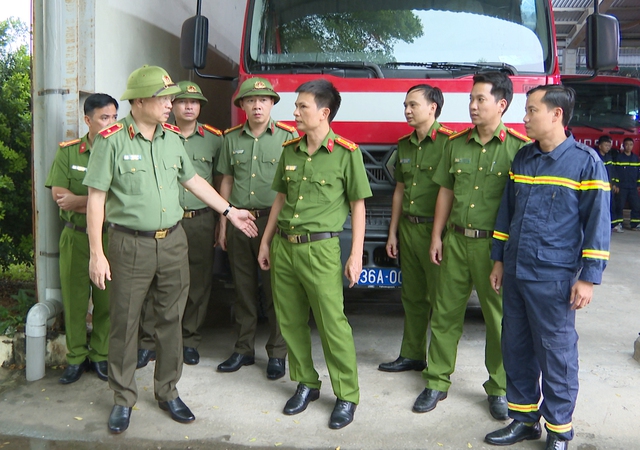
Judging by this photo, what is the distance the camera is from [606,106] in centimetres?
1145

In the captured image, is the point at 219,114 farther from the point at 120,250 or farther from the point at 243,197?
the point at 120,250

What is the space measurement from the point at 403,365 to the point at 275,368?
2.69ft

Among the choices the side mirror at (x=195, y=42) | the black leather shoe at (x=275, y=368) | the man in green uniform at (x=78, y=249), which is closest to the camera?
the man in green uniform at (x=78, y=249)

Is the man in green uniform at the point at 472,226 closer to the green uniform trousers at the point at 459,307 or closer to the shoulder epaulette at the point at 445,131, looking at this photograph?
the green uniform trousers at the point at 459,307

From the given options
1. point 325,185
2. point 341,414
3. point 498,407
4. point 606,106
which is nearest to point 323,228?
point 325,185

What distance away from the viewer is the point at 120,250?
3.33 metres

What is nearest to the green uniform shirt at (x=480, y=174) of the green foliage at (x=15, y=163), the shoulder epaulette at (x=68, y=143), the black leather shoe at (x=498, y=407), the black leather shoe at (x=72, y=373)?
the black leather shoe at (x=498, y=407)

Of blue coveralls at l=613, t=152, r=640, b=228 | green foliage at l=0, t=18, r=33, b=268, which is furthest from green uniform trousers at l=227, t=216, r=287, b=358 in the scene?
blue coveralls at l=613, t=152, r=640, b=228

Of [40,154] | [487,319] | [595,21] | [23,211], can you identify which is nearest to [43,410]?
[40,154]

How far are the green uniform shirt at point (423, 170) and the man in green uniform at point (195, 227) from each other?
4.34ft

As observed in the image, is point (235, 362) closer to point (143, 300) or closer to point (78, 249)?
point (143, 300)

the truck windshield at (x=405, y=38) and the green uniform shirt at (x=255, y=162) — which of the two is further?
the truck windshield at (x=405, y=38)

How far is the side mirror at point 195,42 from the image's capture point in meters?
4.67

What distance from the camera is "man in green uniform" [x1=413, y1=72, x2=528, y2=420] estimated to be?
11.5 feet
